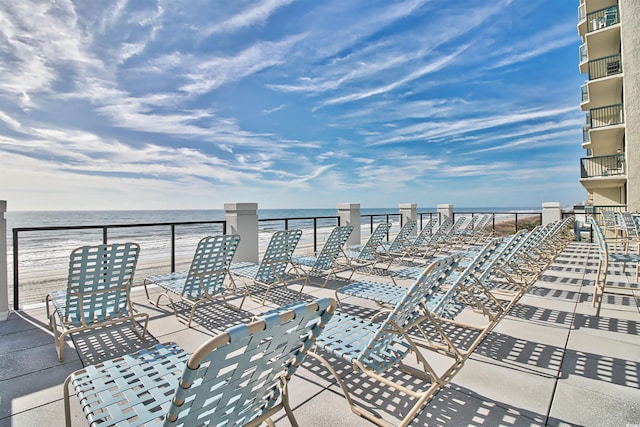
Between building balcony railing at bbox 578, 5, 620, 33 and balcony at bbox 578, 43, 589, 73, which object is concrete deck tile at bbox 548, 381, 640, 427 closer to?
building balcony railing at bbox 578, 5, 620, 33

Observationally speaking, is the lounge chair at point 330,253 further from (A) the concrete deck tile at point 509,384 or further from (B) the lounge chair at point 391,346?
(A) the concrete deck tile at point 509,384

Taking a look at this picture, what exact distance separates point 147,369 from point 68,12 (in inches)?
366

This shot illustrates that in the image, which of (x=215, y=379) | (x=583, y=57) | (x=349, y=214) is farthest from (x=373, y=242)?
(x=583, y=57)

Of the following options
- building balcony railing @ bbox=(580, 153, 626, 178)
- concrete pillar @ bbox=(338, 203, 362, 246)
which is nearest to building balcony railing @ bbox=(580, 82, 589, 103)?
building balcony railing @ bbox=(580, 153, 626, 178)

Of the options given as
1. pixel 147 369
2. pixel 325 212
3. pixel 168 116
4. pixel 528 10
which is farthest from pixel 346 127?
pixel 325 212

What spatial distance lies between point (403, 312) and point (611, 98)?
21.3 m

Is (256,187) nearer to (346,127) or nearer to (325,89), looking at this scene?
(346,127)

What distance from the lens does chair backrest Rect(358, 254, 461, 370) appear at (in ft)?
5.79

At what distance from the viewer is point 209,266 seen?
3623mm

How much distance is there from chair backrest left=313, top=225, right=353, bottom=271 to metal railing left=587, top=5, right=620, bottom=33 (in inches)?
738

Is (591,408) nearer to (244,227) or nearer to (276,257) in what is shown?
(276,257)

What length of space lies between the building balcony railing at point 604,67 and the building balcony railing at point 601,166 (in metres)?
3.99

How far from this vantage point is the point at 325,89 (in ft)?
55.7

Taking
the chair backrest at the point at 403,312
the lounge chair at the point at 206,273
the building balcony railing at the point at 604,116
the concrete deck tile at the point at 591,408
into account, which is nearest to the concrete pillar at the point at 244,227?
the lounge chair at the point at 206,273
